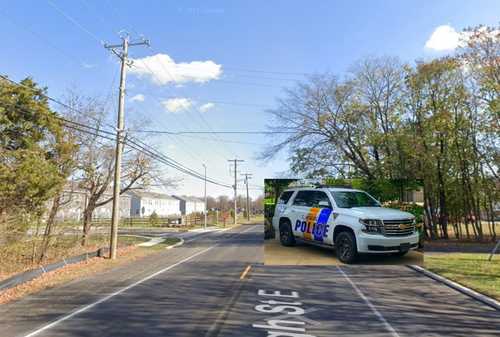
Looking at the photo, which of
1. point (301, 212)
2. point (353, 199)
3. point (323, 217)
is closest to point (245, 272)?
point (301, 212)

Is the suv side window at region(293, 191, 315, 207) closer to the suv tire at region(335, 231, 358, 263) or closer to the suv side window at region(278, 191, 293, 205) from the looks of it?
the suv side window at region(278, 191, 293, 205)

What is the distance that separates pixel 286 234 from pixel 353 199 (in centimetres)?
74

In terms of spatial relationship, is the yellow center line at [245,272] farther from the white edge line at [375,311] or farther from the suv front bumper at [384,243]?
the suv front bumper at [384,243]

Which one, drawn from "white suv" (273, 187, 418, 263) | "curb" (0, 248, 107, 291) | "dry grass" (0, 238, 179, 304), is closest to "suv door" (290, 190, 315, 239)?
"white suv" (273, 187, 418, 263)

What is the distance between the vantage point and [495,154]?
29328 mm

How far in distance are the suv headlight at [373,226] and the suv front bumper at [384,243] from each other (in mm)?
40

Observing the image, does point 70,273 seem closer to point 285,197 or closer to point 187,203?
point 285,197

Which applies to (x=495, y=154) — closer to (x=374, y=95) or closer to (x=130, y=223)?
(x=374, y=95)

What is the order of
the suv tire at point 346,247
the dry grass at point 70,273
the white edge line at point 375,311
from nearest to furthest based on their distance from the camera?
the suv tire at point 346,247 → the white edge line at point 375,311 → the dry grass at point 70,273

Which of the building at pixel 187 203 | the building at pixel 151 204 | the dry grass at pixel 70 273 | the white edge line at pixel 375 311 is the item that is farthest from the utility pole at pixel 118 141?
the building at pixel 187 203

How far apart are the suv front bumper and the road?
16.8 ft

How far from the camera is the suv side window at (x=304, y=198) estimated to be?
361cm

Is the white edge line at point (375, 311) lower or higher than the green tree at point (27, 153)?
lower

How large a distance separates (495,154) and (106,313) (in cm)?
2935
